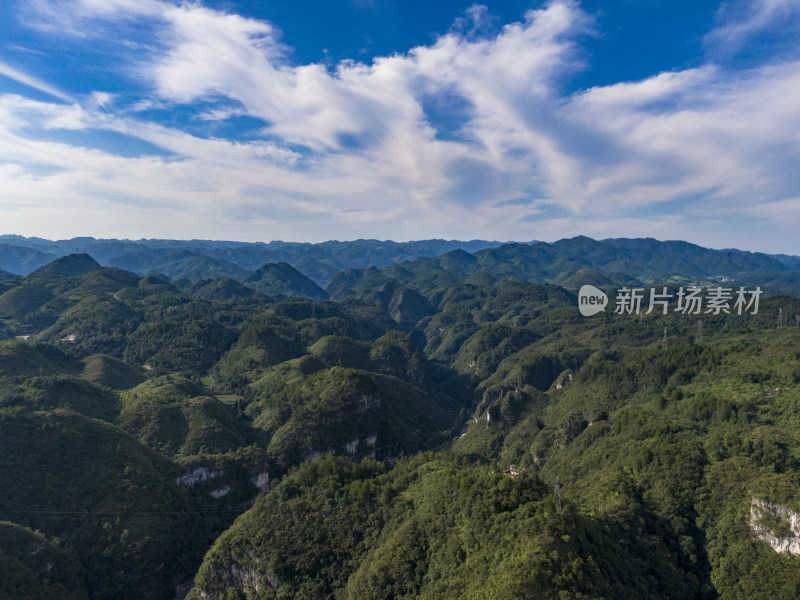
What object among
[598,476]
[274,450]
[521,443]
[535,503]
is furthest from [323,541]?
[521,443]

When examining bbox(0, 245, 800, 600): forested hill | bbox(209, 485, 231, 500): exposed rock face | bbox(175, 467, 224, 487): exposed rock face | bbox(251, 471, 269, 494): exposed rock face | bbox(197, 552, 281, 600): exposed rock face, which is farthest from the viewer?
bbox(251, 471, 269, 494): exposed rock face

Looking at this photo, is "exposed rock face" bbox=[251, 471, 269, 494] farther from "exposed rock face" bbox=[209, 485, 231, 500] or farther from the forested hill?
"exposed rock face" bbox=[209, 485, 231, 500]

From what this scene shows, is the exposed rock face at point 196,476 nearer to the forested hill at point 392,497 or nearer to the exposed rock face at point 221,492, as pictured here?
the forested hill at point 392,497

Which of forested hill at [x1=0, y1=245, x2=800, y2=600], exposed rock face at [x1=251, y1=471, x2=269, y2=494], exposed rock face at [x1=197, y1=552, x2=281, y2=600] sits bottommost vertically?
exposed rock face at [x1=251, y1=471, x2=269, y2=494]

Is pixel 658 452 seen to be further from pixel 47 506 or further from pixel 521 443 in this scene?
pixel 47 506

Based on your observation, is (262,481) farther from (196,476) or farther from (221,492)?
(196,476)

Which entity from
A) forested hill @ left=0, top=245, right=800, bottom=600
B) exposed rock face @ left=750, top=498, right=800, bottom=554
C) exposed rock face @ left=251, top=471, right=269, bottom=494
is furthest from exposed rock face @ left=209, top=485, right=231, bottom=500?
exposed rock face @ left=750, top=498, right=800, bottom=554

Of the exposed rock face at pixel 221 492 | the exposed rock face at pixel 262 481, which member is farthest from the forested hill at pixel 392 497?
the exposed rock face at pixel 262 481

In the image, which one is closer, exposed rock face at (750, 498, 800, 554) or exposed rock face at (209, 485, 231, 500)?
exposed rock face at (750, 498, 800, 554)

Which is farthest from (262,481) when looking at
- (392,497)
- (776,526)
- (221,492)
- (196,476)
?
(776,526)
